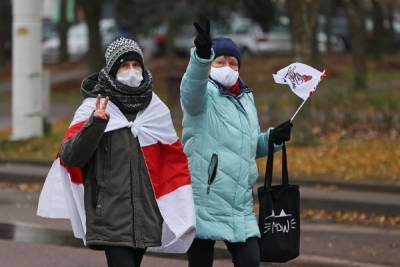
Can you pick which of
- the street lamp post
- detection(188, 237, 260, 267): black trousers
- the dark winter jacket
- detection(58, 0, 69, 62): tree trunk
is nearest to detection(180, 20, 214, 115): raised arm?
the dark winter jacket

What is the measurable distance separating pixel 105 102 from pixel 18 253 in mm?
3661

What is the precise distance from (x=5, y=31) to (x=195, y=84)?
1329 inches

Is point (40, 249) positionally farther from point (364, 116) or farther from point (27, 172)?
point (364, 116)

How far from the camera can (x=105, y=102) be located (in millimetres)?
5582

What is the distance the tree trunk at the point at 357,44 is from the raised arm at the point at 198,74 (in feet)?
57.6

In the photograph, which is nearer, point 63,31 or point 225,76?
point 225,76

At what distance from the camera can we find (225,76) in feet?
19.8

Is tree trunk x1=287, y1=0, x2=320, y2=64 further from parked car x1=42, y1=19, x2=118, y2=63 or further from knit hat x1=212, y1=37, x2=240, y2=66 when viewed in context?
parked car x1=42, y1=19, x2=118, y2=63

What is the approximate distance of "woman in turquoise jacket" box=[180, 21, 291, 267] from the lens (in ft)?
19.6

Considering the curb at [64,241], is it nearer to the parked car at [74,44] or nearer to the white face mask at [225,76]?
the white face mask at [225,76]

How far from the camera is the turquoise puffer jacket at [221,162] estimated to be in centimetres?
597

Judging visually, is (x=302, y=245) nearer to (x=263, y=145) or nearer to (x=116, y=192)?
(x=263, y=145)

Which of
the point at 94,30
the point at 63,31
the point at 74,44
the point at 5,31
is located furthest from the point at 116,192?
the point at 74,44

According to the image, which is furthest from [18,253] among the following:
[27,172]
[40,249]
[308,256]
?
[27,172]
